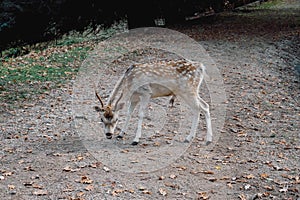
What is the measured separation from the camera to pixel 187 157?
6.80 metres

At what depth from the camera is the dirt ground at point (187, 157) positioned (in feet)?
19.0

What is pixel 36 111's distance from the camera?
9.41m

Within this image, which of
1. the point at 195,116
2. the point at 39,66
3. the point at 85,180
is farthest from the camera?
the point at 39,66

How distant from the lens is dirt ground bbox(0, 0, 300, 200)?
5789 millimetres

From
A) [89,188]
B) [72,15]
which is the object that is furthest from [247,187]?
[72,15]

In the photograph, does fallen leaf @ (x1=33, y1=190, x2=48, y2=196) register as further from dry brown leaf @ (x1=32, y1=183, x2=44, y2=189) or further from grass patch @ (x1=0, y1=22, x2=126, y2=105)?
grass patch @ (x1=0, y1=22, x2=126, y2=105)

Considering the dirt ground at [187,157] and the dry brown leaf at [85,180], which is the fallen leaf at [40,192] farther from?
the dry brown leaf at [85,180]

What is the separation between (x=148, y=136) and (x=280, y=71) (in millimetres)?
6772

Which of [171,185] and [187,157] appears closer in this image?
[171,185]

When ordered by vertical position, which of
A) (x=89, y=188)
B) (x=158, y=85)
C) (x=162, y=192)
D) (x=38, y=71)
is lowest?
(x=162, y=192)

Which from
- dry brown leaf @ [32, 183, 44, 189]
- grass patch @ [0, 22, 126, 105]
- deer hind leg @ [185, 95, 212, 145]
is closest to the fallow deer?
deer hind leg @ [185, 95, 212, 145]

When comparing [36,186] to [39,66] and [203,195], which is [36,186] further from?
[39,66]

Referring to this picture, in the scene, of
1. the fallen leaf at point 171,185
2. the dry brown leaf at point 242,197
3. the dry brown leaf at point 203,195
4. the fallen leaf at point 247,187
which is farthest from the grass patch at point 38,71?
the dry brown leaf at point 242,197

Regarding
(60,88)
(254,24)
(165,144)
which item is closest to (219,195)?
(165,144)
